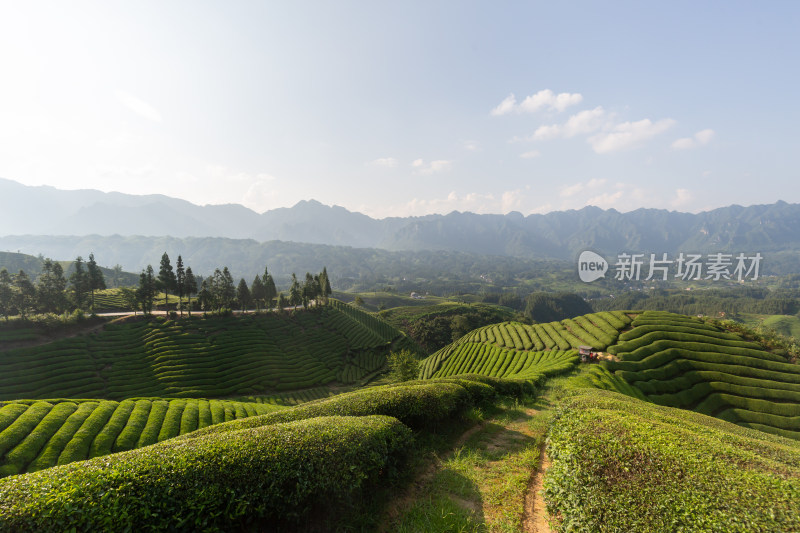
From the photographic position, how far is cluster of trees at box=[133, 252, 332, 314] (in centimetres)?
5872

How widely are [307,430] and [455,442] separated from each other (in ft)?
25.6

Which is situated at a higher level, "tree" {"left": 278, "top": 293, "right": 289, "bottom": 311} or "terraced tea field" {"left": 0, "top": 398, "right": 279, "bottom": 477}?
"tree" {"left": 278, "top": 293, "right": 289, "bottom": 311}

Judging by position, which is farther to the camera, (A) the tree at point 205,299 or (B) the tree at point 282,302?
(B) the tree at point 282,302

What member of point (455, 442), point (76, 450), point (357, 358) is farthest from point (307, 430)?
point (357, 358)

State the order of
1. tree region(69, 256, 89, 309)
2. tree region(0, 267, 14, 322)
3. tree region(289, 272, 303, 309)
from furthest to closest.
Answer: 1. tree region(289, 272, 303, 309)
2. tree region(69, 256, 89, 309)
3. tree region(0, 267, 14, 322)

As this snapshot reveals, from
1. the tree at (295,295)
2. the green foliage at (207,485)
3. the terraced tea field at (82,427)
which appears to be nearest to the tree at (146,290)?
the tree at (295,295)

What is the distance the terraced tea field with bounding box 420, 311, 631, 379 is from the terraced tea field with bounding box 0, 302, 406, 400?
2378cm

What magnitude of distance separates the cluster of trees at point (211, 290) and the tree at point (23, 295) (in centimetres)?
1295

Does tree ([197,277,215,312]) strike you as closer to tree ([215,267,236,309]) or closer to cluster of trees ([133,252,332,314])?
cluster of trees ([133,252,332,314])

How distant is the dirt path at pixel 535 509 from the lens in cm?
827

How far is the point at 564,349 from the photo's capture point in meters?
47.3

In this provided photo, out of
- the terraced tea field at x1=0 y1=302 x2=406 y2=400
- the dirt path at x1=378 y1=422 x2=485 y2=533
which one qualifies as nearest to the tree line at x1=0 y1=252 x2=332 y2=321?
the terraced tea field at x1=0 y1=302 x2=406 y2=400

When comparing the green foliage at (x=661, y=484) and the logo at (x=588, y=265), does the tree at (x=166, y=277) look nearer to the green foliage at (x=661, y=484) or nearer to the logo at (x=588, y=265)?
the green foliage at (x=661, y=484)

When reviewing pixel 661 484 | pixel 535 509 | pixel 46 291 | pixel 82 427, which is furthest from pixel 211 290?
pixel 661 484
